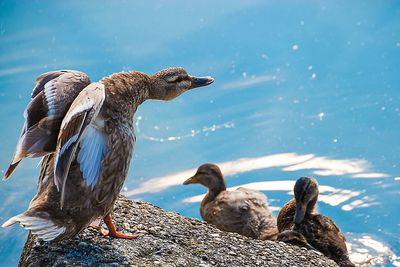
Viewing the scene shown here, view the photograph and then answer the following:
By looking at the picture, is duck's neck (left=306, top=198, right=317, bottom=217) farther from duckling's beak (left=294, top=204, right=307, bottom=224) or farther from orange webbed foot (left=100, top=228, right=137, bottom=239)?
orange webbed foot (left=100, top=228, right=137, bottom=239)

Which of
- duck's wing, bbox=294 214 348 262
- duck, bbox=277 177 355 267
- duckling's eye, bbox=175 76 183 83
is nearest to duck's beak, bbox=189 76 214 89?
duckling's eye, bbox=175 76 183 83

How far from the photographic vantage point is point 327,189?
7160 mm

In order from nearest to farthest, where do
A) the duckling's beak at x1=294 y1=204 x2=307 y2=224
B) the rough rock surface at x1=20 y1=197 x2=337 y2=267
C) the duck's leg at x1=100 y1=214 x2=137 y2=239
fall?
the rough rock surface at x1=20 y1=197 x2=337 y2=267 < the duck's leg at x1=100 y1=214 x2=137 y2=239 < the duckling's beak at x1=294 y1=204 x2=307 y2=224

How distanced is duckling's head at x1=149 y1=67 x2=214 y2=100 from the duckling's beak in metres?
1.36

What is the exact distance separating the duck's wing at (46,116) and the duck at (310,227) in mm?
1906

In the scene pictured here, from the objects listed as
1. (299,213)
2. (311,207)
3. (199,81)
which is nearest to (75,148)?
(199,81)

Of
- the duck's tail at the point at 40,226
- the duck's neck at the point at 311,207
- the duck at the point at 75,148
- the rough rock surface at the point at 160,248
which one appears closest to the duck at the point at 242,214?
the duck's neck at the point at 311,207

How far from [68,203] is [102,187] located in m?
0.18

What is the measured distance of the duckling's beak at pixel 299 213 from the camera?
517 centimetres

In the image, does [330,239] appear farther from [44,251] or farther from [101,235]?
[44,251]

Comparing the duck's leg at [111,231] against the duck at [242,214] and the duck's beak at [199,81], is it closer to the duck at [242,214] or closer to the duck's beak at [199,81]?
the duck's beak at [199,81]

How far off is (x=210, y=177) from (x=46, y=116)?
3.23 m

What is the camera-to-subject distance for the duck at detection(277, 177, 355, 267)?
4.75m

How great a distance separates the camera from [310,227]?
A: 199 inches
